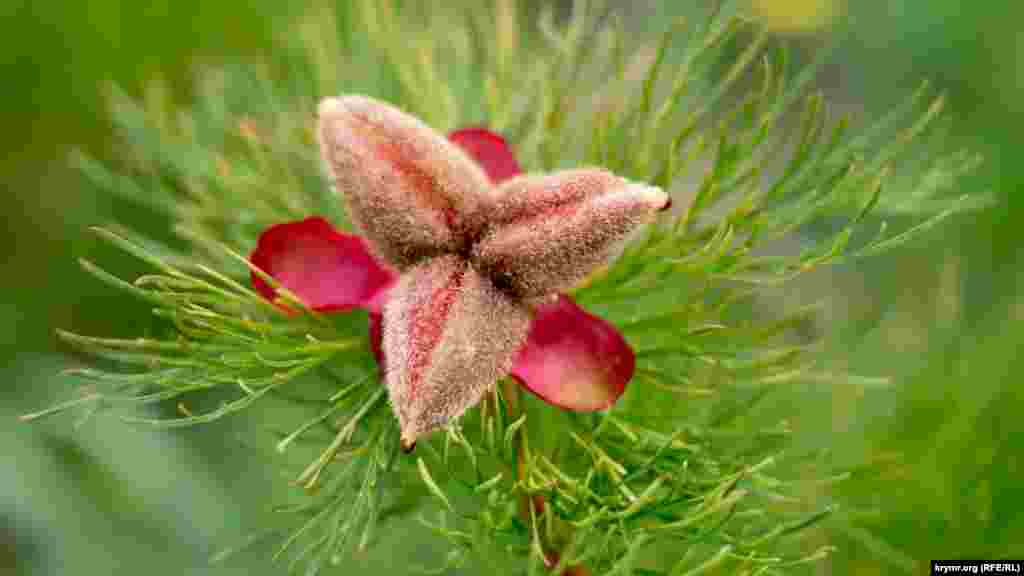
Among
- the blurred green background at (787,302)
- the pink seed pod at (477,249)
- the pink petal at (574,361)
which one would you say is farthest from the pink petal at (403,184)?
the blurred green background at (787,302)

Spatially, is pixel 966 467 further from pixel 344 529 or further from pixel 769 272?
pixel 344 529

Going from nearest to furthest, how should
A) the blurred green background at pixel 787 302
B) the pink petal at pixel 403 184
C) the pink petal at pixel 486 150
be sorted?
1. the pink petal at pixel 403 184
2. the pink petal at pixel 486 150
3. the blurred green background at pixel 787 302

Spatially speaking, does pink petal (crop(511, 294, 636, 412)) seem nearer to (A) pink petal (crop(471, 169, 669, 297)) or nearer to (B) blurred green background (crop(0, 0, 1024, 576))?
(A) pink petal (crop(471, 169, 669, 297))

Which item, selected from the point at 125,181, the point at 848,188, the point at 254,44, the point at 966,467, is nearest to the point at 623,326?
the point at 848,188

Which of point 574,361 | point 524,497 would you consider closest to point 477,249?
point 574,361

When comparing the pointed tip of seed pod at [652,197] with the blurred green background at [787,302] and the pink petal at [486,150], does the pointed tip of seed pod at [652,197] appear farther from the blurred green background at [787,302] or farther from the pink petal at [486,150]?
the blurred green background at [787,302]

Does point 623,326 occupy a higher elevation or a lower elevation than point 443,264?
lower

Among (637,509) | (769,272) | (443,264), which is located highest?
(443,264)
